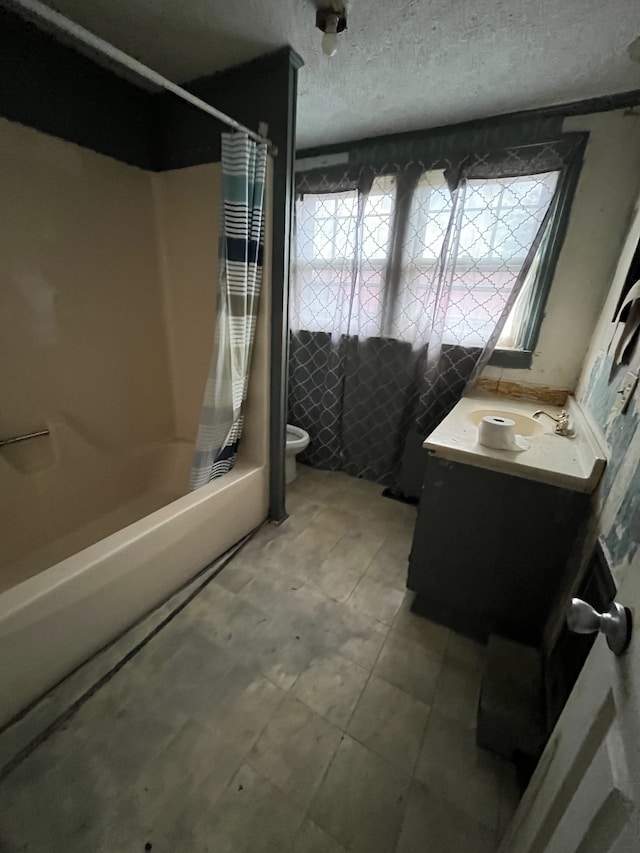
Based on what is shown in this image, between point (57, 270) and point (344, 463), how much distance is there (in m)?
1.93

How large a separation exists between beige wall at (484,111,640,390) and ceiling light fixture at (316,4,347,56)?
1.14 m

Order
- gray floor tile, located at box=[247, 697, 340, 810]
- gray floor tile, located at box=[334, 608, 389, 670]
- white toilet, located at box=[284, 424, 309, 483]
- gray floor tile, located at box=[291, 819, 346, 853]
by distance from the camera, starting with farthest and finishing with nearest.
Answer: white toilet, located at box=[284, 424, 309, 483] → gray floor tile, located at box=[334, 608, 389, 670] → gray floor tile, located at box=[247, 697, 340, 810] → gray floor tile, located at box=[291, 819, 346, 853]

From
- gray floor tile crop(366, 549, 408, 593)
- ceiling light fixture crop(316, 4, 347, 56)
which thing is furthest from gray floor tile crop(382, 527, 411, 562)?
ceiling light fixture crop(316, 4, 347, 56)

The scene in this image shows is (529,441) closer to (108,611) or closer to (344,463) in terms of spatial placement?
(344,463)

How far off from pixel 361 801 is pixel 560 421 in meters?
1.54

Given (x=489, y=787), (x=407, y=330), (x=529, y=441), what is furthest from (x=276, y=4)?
(x=489, y=787)

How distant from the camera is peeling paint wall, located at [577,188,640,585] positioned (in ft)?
2.76

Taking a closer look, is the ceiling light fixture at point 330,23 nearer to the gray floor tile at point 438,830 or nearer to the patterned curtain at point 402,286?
the patterned curtain at point 402,286

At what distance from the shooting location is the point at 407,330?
2.03 m

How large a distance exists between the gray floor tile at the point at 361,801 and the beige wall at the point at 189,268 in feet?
5.49

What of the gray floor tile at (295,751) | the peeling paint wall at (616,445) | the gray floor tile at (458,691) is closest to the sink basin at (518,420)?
the peeling paint wall at (616,445)

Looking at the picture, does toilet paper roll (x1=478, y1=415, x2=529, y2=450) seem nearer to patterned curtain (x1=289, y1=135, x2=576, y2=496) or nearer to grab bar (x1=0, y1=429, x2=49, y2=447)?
patterned curtain (x1=289, y1=135, x2=576, y2=496)

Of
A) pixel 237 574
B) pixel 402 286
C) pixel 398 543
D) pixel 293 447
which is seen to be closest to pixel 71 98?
pixel 402 286

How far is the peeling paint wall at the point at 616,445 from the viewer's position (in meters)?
0.84
